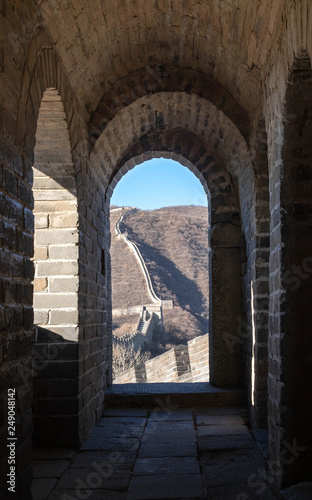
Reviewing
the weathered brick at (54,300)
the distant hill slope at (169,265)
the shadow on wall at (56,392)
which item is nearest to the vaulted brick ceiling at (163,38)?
the weathered brick at (54,300)

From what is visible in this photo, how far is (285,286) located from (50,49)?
212 centimetres

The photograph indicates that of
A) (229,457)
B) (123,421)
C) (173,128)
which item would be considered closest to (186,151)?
(173,128)

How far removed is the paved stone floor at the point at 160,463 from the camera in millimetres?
3176

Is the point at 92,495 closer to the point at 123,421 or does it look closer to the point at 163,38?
the point at 123,421

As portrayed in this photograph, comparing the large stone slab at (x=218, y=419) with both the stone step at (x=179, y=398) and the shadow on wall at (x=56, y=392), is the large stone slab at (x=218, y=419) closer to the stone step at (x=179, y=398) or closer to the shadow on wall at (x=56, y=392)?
the stone step at (x=179, y=398)

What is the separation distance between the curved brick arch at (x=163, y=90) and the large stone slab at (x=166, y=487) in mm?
2939

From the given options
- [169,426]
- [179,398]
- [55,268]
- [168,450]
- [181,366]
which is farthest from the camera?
[181,366]

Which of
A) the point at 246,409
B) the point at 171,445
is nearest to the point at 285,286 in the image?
the point at 171,445

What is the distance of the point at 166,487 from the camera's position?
10.7 feet

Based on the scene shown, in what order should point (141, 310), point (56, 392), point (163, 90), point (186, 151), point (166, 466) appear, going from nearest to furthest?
point (166, 466) → point (56, 392) → point (163, 90) → point (186, 151) → point (141, 310)

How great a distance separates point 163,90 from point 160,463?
333 centimetres

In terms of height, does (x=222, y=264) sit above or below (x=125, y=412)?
above

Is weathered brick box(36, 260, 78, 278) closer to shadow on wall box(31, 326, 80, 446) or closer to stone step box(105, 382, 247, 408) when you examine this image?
shadow on wall box(31, 326, 80, 446)

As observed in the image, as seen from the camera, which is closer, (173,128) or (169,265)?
(173,128)
